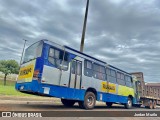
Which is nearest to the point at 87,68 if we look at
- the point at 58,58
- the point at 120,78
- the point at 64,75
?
the point at 64,75

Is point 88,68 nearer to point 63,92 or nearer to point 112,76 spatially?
point 63,92

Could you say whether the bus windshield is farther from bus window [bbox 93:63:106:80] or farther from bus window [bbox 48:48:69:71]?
bus window [bbox 93:63:106:80]

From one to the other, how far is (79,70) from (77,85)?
0.86 metres

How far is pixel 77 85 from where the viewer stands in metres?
10.6

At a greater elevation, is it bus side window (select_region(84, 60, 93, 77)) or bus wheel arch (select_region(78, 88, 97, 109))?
bus side window (select_region(84, 60, 93, 77))

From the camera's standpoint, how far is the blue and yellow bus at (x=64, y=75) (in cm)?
907

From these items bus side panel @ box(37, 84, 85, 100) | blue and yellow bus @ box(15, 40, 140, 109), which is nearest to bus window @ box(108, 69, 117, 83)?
blue and yellow bus @ box(15, 40, 140, 109)

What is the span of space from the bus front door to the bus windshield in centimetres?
201

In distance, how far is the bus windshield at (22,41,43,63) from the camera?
31.4 feet

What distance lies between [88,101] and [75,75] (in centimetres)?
190

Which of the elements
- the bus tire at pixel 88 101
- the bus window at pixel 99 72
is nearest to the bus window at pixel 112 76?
the bus window at pixel 99 72

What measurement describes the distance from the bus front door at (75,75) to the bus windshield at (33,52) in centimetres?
201

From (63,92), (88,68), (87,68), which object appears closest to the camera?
(63,92)

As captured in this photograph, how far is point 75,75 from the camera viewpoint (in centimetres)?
1056
